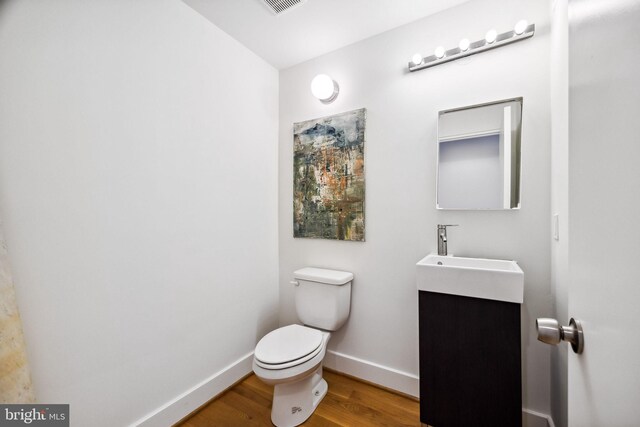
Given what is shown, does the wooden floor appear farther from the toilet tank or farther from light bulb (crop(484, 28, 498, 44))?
light bulb (crop(484, 28, 498, 44))

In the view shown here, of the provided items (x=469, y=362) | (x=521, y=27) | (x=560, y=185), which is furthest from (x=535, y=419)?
(x=521, y=27)

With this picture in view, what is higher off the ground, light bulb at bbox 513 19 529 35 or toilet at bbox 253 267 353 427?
light bulb at bbox 513 19 529 35

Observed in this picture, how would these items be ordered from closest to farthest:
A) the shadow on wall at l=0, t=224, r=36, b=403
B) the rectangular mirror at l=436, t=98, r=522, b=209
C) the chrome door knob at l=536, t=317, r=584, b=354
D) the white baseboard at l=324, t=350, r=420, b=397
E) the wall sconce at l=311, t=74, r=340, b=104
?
the chrome door knob at l=536, t=317, r=584, b=354 → the shadow on wall at l=0, t=224, r=36, b=403 → the rectangular mirror at l=436, t=98, r=522, b=209 → the white baseboard at l=324, t=350, r=420, b=397 → the wall sconce at l=311, t=74, r=340, b=104

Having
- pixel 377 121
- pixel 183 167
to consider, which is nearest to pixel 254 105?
pixel 183 167

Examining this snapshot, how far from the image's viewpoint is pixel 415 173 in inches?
66.5

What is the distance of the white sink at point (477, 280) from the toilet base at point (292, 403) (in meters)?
0.91

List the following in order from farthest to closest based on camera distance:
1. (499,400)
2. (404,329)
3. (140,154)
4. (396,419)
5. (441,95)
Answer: (404,329)
(441,95)
(396,419)
(140,154)
(499,400)

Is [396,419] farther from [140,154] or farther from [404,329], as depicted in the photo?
[140,154]

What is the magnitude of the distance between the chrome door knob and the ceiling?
1771 mm

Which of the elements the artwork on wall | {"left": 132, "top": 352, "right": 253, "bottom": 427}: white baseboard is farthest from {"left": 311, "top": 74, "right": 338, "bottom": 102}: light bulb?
{"left": 132, "top": 352, "right": 253, "bottom": 427}: white baseboard

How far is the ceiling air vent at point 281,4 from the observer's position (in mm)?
1522

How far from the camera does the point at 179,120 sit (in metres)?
1.53

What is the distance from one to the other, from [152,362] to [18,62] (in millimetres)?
1453

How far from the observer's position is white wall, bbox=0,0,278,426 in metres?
1.03
